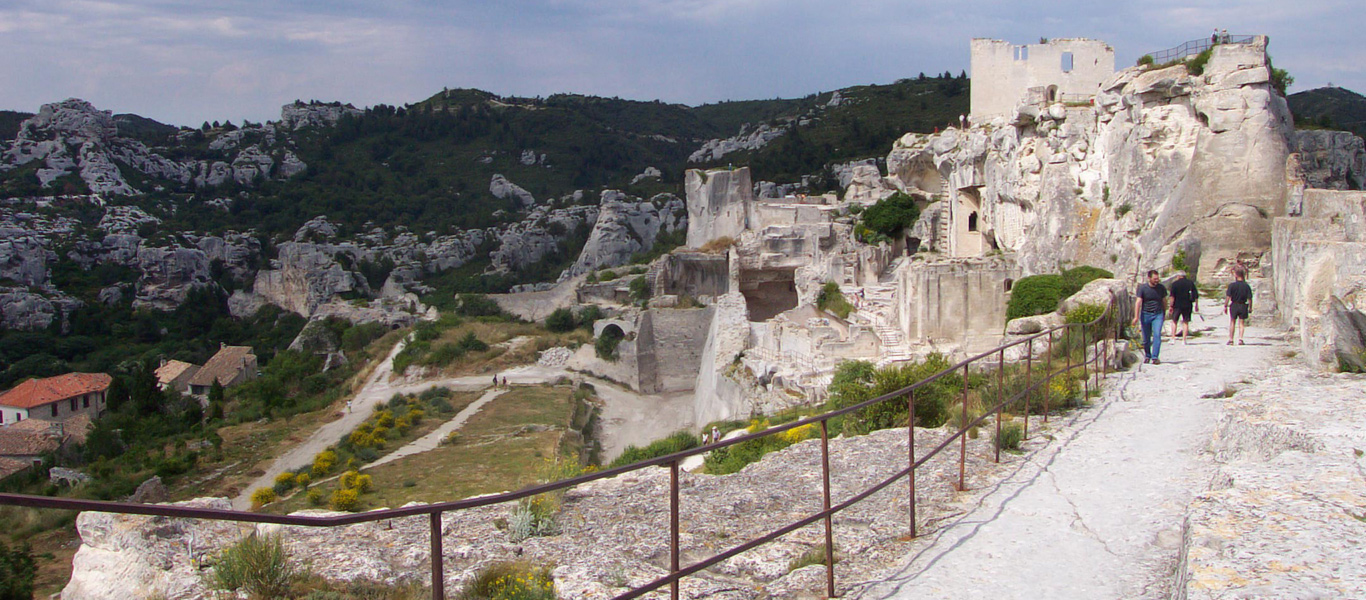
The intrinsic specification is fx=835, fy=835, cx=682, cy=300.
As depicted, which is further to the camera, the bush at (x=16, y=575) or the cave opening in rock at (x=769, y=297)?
the cave opening in rock at (x=769, y=297)

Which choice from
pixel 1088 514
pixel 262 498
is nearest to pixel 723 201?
pixel 262 498

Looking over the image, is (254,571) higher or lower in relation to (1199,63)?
lower

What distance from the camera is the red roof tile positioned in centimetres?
3535

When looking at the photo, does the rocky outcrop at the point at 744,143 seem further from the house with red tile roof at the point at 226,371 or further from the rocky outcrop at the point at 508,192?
the house with red tile roof at the point at 226,371

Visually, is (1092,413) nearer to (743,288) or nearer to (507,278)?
(743,288)

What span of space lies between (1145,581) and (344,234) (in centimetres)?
7509

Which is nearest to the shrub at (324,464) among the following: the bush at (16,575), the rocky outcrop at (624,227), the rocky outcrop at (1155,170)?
the bush at (16,575)

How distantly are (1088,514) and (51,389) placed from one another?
44.0 meters

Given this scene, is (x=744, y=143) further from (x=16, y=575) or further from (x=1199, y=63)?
(x=16, y=575)

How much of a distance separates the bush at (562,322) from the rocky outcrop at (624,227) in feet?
45.0

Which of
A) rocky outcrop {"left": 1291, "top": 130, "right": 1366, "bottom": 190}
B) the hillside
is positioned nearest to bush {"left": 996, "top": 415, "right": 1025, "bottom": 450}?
rocky outcrop {"left": 1291, "top": 130, "right": 1366, "bottom": 190}

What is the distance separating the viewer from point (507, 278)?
206 feet

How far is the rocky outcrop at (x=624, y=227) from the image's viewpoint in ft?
194

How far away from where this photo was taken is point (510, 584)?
4461mm
